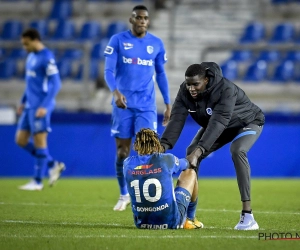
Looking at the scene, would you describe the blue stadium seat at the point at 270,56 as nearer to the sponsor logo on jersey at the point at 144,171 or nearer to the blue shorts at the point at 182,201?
the blue shorts at the point at 182,201

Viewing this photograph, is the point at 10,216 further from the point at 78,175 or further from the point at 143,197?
the point at 78,175

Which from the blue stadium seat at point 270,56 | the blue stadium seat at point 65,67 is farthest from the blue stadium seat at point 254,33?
the blue stadium seat at point 65,67

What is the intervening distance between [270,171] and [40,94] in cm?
568

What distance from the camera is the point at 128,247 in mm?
6965

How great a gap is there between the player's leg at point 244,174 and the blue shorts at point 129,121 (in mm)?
2257

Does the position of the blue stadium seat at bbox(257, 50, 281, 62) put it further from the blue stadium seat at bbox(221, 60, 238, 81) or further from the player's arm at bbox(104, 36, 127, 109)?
the player's arm at bbox(104, 36, 127, 109)

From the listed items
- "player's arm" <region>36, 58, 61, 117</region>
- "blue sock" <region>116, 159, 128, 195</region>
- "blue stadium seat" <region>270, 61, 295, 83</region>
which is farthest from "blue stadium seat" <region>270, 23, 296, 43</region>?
"blue sock" <region>116, 159, 128, 195</region>

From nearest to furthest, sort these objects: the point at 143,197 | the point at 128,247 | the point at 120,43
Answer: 1. the point at 128,247
2. the point at 143,197
3. the point at 120,43

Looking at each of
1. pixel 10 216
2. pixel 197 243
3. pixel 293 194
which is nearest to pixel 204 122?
pixel 197 243

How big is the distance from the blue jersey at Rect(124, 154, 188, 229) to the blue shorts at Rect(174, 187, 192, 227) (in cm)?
9

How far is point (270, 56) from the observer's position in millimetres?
19047

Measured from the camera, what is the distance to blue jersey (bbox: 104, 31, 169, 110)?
10.7 m

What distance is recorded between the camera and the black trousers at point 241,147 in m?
8.47

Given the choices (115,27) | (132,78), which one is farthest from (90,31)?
(132,78)
